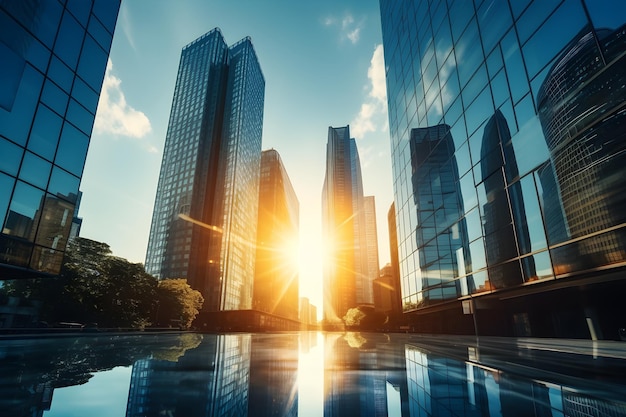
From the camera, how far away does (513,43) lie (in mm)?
14930

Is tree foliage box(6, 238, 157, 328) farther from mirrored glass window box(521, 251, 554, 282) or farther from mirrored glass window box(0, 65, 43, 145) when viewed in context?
mirrored glass window box(521, 251, 554, 282)

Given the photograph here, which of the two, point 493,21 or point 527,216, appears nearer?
point 527,216

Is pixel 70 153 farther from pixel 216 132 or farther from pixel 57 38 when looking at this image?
pixel 216 132

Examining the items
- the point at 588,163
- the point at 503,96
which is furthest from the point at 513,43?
the point at 588,163

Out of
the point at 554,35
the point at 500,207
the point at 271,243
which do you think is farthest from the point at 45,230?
the point at 271,243

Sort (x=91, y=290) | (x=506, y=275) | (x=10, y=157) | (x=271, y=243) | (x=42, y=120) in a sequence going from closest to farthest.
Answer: (x=10, y=157)
(x=506, y=275)
(x=42, y=120)
(x=91, y=290)
(x=271, y=243)

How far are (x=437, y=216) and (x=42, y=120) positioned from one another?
27.1 meters

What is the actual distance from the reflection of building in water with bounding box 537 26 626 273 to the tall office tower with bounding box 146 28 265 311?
9447 centimetres

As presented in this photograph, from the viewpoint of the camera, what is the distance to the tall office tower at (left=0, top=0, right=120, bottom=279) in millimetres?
14758

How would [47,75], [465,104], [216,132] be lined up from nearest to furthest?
[47,75] → [465,104] → [216,132]

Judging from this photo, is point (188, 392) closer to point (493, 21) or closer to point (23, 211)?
point (23, 211)

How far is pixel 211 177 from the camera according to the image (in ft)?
366

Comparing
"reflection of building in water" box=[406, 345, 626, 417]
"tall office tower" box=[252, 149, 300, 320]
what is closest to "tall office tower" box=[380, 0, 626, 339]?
"reflection of building in water" box=[406, 345, 626, 417]

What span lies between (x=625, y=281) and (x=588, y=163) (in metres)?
5.01
